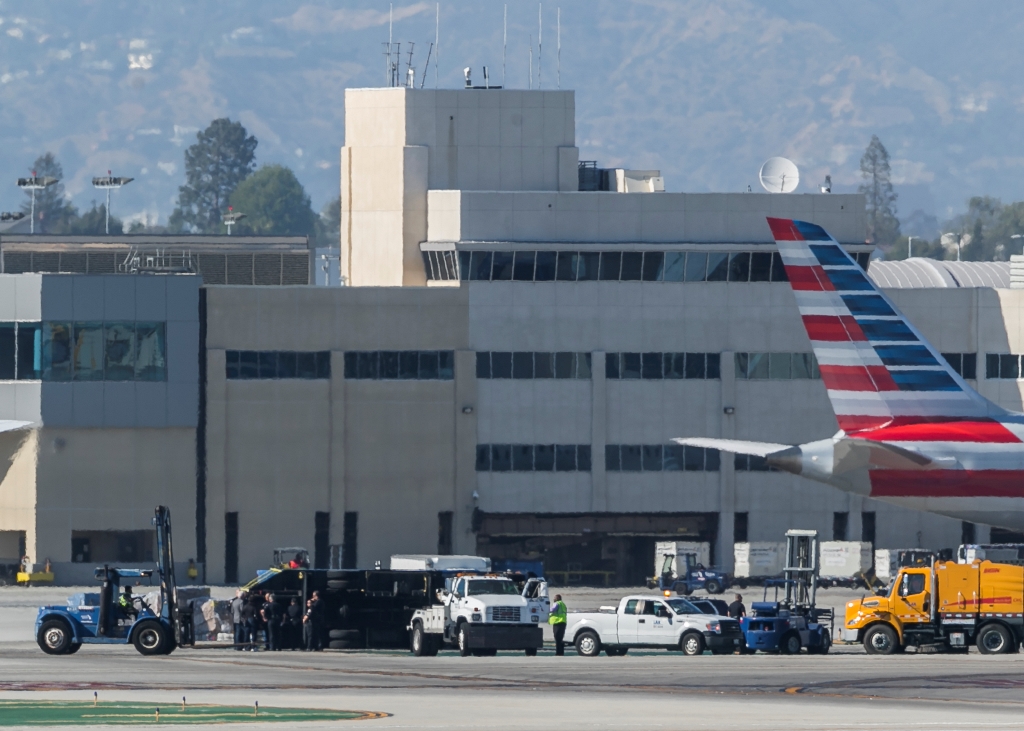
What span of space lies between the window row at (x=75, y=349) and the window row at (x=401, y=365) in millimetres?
10000

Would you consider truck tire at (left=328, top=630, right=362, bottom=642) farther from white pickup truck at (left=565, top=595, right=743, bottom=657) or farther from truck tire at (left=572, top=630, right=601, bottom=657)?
truck tire at (left=572, top=630, right=601, bottom=657)

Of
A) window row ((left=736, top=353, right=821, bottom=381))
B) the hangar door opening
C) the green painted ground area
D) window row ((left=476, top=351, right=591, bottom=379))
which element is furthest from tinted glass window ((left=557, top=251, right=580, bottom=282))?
the green painted ground area

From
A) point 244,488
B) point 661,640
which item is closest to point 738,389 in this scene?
point 244,488

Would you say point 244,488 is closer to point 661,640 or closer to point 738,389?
point 738,389

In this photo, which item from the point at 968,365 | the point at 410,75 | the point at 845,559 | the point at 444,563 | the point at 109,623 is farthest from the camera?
the point at 410,75

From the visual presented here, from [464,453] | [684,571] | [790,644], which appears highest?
[464,453]

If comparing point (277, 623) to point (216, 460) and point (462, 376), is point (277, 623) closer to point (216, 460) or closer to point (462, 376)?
point (216, 460)

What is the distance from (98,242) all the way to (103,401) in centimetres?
2206

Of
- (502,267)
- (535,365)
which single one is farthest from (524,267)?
(535,365)

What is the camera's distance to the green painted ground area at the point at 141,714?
118 feet

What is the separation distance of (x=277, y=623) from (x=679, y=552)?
43.5 m

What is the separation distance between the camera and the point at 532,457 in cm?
10256

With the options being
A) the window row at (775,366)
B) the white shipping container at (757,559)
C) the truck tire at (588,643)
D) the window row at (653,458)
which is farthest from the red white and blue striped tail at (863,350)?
the window row at (775,366)

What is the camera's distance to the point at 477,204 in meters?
101
